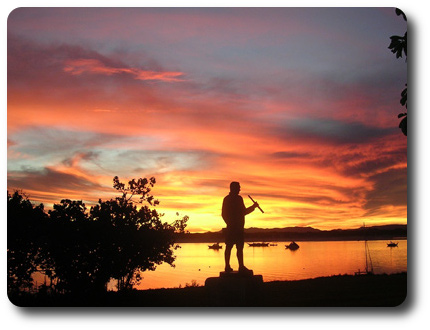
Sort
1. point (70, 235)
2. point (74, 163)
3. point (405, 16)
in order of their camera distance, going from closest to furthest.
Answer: point (405, 16) < point (74, 163) < point (70, 235)

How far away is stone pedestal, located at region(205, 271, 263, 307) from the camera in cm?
756

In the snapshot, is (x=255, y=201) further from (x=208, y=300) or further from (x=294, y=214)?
(x=208, y=300)

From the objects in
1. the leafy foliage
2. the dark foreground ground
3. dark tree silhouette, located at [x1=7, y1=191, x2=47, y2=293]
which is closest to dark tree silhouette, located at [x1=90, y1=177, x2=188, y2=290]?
the leafy foliage

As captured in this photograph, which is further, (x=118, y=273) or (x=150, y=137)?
(x=118, y=273)

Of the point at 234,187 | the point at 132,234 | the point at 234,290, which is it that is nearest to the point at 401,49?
the point at 234,187

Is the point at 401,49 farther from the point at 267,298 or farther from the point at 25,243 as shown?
the point at 25,243

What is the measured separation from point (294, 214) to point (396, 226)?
1.64 metres

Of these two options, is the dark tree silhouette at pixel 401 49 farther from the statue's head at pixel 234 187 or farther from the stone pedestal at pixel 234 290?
the stone pedestal at pixel 234 290

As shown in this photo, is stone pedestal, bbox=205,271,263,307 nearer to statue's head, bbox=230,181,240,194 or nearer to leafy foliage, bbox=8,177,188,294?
statue's head, bbox=230,181,240,194

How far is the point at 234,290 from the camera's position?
7598 mm

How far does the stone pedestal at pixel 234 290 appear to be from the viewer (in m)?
7.56

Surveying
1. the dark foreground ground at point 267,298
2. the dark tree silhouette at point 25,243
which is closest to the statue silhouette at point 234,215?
Result: the dark foreground ground at point 267,298

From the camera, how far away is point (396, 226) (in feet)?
25.8
